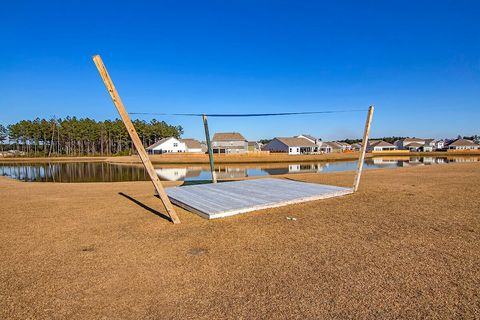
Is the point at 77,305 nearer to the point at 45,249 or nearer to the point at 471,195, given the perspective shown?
the point at 45,249

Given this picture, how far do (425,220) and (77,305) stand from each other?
746 cm

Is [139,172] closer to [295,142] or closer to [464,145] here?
[295,142]

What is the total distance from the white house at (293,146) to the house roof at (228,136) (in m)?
12.7

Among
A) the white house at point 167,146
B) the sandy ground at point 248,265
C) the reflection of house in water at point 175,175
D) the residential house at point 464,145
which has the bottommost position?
the reflection of house in water at point 175,175

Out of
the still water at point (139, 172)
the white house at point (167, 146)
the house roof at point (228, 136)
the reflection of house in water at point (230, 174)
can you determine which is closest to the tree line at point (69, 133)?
the white house at point (167, 146)

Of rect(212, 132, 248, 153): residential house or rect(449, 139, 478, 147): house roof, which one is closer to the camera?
rect(212, 132, 248, 153): residential house

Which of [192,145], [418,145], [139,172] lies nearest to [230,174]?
[139,172]

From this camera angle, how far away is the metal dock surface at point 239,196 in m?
7.48

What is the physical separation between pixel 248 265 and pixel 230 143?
68.3 metres

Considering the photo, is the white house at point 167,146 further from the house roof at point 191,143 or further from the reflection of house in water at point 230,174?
the reflection of house in water at point 230,174

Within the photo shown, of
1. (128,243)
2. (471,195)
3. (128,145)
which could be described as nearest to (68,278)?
(128,243)

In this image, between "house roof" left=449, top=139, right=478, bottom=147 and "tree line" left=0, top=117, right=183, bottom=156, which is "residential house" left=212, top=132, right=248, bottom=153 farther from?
"house roof" left=449, top=139, right=478, bottom=147

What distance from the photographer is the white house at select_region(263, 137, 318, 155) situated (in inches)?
2990

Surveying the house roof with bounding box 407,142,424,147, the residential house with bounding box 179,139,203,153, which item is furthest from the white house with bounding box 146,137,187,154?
the house roof with bounding box 407,142,424,147
